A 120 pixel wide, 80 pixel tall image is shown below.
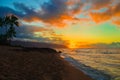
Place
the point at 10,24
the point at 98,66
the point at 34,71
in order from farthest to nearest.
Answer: the point at 10,24, the point at 98,66, the point at 34,71

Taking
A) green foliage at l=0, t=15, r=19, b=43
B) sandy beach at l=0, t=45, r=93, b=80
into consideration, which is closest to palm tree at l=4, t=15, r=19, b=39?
green foliage at l=0, t=15, r=19, b=43

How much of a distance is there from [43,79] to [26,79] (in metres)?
1.24

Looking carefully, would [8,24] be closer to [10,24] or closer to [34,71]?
[10,24]

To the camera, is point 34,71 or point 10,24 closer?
point 34,71

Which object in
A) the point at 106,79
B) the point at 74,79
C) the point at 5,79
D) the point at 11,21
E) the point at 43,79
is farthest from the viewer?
the point at 11,21

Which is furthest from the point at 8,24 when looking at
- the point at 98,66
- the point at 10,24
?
the point at 98,66

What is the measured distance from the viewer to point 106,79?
16031mm

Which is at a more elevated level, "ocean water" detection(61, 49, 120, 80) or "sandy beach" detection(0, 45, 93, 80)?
"sandy beach" detection(0, 45, 93, 80)

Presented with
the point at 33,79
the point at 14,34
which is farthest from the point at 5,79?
the point at 14,34

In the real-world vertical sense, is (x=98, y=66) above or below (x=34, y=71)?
below

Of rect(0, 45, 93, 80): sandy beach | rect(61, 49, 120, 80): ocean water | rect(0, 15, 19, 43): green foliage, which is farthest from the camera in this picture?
rect(0, 15, 19, 43): green foliage

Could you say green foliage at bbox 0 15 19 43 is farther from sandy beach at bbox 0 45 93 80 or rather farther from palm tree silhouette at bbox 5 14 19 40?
sandy beach at bbox 0 45 93 80

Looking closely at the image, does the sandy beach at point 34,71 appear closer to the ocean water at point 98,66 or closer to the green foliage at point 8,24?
the ocean water at point 98,66

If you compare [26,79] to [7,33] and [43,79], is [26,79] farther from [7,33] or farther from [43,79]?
[7,33]
